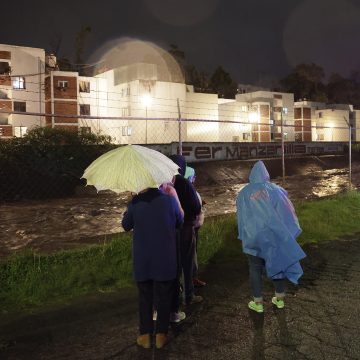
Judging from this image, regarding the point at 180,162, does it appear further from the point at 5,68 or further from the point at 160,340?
the point at 5,68

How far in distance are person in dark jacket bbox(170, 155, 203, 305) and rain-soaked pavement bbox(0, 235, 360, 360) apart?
0.26 meters

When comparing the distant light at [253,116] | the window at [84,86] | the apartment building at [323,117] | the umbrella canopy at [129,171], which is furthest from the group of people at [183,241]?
the apartment building at [323,117]

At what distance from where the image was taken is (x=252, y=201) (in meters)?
4.79

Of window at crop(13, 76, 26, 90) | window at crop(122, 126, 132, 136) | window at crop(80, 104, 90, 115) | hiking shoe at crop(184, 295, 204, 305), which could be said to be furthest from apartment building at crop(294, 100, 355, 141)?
hiking shoe at crop(184, 295, 204, 305)

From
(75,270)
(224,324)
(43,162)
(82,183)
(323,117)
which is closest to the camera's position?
(224,324)

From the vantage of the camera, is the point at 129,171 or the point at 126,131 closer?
the point at 129,171

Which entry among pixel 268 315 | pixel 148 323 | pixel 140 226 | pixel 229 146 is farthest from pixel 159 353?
pixel 229 146

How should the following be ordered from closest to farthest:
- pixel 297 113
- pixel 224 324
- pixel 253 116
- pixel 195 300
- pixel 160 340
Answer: pixel 160 340, pixel 224 324, pixel 195 300, pixel 253 116, pixel 297 113

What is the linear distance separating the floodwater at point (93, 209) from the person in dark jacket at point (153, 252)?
357 cm

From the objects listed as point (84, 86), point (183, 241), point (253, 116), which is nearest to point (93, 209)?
point (183, 241)

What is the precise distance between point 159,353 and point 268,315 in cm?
139

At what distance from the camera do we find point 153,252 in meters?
3.94

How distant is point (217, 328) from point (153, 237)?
1220 millimetres

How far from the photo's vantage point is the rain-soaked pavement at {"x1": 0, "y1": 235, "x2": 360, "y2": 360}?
394cm
